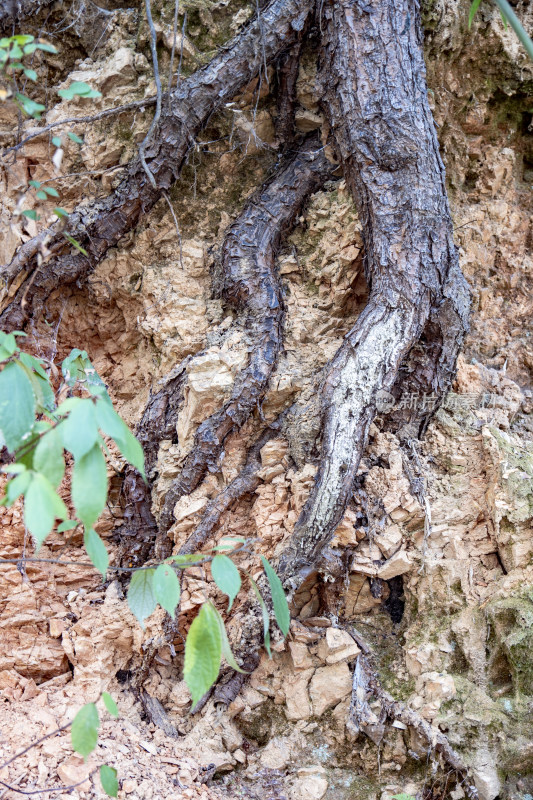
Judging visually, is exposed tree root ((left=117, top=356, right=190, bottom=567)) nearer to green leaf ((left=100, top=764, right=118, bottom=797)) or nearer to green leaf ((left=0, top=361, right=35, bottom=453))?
green leaf ((left=100, top=764, right=118, bottom=797))

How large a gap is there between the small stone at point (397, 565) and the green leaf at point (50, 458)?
1500mm

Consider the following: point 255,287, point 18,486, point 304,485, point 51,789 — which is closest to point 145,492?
point 304,485

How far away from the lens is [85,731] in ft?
3.76

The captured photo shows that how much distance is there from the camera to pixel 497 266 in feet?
9.80

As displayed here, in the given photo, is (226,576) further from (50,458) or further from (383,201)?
(383,201)

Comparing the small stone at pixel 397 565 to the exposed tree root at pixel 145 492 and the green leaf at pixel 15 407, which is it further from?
the green leaf at pixel 15 407

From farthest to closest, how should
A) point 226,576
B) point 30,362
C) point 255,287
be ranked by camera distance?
point 255,287
point 30,362
point 226,576

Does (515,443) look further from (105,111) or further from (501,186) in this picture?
(105,111)

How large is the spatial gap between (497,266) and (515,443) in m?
1.03

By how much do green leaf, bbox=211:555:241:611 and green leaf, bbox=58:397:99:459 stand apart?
1.19 feet

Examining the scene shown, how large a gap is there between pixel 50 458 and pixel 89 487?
10cm

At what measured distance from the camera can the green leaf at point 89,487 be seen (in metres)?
0.91

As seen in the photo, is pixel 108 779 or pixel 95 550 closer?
pixel 95 550

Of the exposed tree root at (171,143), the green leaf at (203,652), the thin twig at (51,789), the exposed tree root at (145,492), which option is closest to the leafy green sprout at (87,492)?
the green leaf at (203,652)
